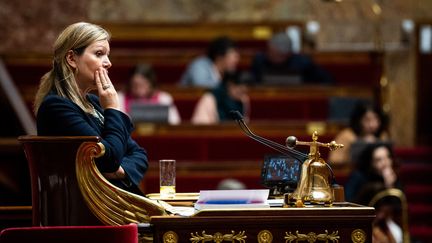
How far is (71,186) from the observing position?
368 centimetres

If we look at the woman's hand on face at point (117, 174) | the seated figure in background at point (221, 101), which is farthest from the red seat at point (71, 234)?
the seated figure in background at point (221, 101)

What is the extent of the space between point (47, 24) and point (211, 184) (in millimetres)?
3558

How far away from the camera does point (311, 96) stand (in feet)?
32.4

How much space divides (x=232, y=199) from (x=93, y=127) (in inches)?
20.9

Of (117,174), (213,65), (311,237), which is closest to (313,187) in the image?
(311,237)

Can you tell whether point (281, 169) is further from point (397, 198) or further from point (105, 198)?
point (397, 198)

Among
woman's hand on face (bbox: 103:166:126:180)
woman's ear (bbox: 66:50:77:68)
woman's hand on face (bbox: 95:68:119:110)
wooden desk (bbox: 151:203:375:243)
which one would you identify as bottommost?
wooden desk (bbox: 151:203:375:243)

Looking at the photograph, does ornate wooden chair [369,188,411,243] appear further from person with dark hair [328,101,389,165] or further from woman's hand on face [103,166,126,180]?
woman's hand on face [103,166,126,180]

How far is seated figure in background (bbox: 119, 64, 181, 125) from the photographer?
9.09 m

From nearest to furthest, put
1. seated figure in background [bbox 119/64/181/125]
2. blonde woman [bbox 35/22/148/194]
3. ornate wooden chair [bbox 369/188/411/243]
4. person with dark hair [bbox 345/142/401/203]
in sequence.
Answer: blonde woman [bbox 35/22/148/194] < ornate wooden chair [bbox 369/188/411/243] < person with dark hair [bbox 345/142/401/203] < seated figure in background [bbox 119/64/181/125]

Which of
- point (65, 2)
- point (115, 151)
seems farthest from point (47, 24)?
point (115, 151)

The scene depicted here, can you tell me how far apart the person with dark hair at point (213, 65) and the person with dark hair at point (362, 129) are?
1352 millimetres

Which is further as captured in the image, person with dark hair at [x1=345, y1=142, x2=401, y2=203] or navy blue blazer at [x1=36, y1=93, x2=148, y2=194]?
person with dark hair at [x1=345, y1=142, x2=401, y2=203]

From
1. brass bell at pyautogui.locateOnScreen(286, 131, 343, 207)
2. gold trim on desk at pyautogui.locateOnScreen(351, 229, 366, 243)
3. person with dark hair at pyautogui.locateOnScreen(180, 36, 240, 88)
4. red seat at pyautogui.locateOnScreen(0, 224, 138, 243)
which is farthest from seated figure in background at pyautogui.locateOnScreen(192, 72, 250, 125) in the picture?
red seat at pyautogui.locateOnScreen(0, 224, 138, 243)
